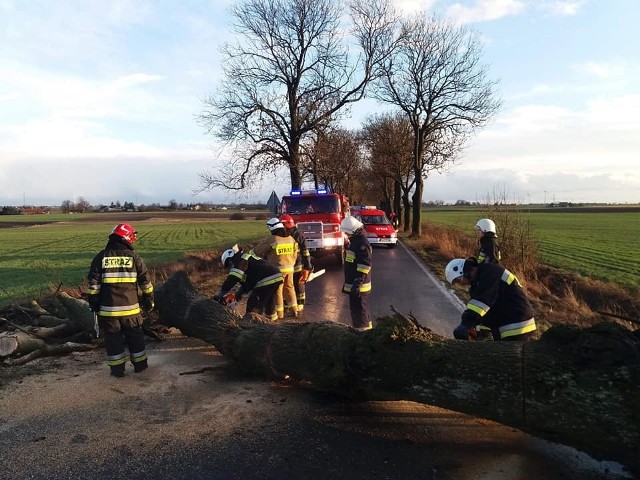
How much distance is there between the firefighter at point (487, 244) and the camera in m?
5.63

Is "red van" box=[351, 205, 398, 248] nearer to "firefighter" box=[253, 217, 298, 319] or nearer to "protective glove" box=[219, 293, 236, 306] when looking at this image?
"firefighter" box=[253, 217, 298, 319]

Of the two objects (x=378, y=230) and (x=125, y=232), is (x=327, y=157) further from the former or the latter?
(x=125, y=232)

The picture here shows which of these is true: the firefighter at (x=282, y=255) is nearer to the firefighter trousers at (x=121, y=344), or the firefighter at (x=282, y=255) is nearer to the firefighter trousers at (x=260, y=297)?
the firefighter trousers at (x=260, y=297)

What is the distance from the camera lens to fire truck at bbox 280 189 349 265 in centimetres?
1630

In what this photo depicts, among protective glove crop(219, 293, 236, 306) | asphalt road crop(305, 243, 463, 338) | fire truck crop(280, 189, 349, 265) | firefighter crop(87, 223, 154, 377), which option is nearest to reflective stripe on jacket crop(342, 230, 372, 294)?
asphalt road crop(305, 243, 463, 338)

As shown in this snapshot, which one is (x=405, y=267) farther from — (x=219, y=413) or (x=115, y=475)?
(x=115, y=475)

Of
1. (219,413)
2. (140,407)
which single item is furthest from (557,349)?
(140,407)

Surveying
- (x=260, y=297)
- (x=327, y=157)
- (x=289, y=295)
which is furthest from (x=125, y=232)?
(x=327, y=157)

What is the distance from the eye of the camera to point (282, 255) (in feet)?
27.7

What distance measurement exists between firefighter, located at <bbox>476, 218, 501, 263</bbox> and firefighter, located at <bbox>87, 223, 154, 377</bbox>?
151 inches

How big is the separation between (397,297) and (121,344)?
6819 mm

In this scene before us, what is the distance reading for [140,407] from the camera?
4.91m

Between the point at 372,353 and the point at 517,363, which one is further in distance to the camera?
the point at 372,353

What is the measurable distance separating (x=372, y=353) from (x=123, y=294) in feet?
10.2
